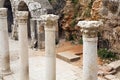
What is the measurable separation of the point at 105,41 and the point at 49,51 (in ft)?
21.6

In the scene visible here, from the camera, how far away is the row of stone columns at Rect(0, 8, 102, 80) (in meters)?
6.65

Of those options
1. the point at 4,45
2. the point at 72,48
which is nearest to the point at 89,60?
the point at 4,45

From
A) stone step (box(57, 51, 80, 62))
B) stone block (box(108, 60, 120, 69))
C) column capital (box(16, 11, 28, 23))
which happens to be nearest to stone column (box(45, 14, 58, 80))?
column capital (box(16, 11, 28, 23))

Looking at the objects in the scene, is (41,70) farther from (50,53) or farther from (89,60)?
(89,60)

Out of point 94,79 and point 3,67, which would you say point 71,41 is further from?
point 94,79

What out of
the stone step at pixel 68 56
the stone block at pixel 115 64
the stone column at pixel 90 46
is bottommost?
the stone step at pixel 68 56

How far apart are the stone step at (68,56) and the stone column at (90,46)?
7.49 metres

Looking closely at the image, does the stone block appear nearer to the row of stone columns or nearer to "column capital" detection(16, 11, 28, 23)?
the row of stone columns

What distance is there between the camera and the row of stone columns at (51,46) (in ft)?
21.8

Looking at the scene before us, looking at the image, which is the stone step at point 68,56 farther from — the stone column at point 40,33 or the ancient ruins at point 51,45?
the stone column at point 40,33

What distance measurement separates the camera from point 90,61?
6.77m

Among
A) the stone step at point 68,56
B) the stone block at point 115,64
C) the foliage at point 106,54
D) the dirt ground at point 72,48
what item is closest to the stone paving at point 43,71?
the stone step at point 68,56

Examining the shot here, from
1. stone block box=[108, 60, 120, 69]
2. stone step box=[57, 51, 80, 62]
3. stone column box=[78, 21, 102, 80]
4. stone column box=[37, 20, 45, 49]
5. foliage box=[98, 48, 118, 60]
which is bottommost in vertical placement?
stone step box=[57, 51, 80, 62]

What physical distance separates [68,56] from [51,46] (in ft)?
19.7
